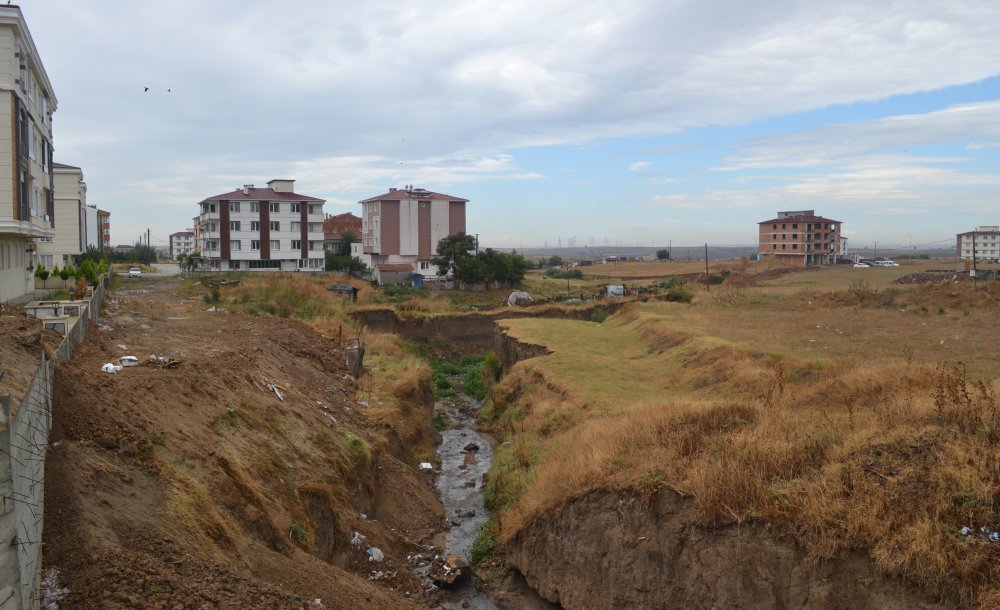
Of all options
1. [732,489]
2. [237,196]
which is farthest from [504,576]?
[237,196]

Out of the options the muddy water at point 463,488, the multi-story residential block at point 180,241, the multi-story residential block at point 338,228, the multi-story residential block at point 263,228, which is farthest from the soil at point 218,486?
the multi-story residential block at point 180,241

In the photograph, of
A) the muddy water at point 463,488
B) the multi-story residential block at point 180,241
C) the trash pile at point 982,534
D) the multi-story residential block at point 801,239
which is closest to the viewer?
the trash pile at point 982,534

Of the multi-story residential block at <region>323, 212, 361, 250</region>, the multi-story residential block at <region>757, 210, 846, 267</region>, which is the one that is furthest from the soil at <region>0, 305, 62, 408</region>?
the multi-story residential block at <region>757, 210, 846, 267</region>

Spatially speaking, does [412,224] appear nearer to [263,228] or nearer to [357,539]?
[263,228]

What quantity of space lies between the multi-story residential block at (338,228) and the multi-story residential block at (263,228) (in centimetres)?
2529

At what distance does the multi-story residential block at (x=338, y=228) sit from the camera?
10431cm

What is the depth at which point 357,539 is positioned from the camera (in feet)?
48.9

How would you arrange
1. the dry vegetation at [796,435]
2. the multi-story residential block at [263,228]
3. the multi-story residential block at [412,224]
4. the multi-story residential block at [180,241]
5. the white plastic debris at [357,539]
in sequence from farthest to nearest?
1. the multi-story residential block at [180,241]
2. the multi-story residential block at [412,224]
3. the multi-story residential block at [263,228]
4. the white plastic debris at [357,539]
5. the dry vegetation at [796,435]

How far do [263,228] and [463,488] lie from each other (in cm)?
5803

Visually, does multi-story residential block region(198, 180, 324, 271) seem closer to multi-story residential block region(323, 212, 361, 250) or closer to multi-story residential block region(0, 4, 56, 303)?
multi-story residential block region(323, 212, 361, 250)

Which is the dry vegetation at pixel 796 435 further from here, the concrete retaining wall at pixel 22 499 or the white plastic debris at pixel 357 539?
the concrete retaining wall at pixel 22 499

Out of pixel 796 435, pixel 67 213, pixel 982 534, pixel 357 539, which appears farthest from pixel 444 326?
pixel 982 534

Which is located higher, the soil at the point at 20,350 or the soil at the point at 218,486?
the soil at the point at 20,350

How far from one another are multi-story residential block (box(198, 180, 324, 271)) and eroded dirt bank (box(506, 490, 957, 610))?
62984 millimetres
